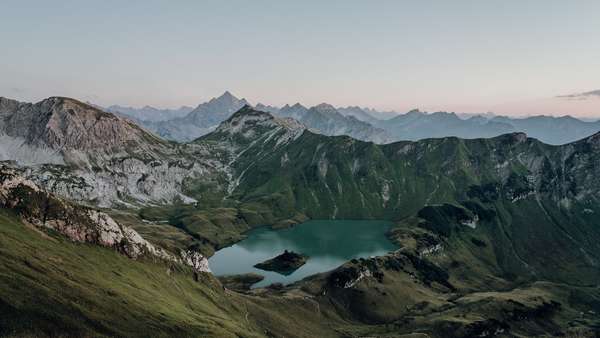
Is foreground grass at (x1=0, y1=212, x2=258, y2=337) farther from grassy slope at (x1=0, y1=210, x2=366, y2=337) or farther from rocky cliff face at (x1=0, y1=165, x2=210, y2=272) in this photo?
rocky cliff face at (x1=0, y1=165, x2=210, y2=272)

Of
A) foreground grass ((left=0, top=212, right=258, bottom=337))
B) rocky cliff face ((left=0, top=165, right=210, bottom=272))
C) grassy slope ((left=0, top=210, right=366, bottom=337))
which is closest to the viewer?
foreground grass ((left=0, top=212, right=258, bottom=337))

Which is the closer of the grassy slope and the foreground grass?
the foreground grass

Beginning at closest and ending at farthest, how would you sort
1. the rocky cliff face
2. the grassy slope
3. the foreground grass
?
the foreground grass
the grassy slope
the rocky cliff face

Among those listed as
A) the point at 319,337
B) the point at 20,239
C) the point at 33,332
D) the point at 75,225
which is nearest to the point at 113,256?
the point at 75,225

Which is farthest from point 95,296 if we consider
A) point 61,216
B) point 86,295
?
point 61,216

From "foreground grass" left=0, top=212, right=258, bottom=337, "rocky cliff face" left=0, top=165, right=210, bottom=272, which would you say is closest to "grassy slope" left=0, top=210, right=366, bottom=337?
"foreground grass" left=0, top=212, right=258, bottom=337

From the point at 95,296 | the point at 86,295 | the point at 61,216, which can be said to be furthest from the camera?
the point at 61,216

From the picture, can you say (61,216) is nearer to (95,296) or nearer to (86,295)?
(95,296)

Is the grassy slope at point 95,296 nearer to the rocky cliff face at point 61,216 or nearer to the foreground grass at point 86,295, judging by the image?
the foreground grass at point 86,295

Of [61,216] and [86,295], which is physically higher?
[61,216]

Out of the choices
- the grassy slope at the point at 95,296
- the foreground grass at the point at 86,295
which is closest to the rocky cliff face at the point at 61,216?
the grassy slope at the point at 95,296

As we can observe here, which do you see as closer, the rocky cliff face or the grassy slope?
the grassy slope
